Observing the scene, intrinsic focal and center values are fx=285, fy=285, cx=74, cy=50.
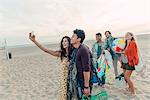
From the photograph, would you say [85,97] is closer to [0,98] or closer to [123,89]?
[123,89]

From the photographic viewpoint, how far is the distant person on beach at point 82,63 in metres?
3.57

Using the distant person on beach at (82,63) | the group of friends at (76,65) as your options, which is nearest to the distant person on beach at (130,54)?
the group of friends at (76,65)

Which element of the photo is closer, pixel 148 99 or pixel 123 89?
pixel 148 99

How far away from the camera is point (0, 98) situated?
7605 mm

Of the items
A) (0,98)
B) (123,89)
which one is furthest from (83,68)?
(0,98)

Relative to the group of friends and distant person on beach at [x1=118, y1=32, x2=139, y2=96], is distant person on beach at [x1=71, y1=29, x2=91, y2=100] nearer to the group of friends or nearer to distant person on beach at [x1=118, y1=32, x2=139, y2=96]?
the group of friends

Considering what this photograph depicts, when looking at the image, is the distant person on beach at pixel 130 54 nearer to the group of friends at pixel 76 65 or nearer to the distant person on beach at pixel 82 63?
the group of friends at pixel 76 65

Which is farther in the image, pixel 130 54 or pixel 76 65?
pixel 130 54

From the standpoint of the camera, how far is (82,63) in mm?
3574

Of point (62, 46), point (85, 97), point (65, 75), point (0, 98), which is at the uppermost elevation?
point (62, 46)

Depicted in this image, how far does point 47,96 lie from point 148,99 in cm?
252

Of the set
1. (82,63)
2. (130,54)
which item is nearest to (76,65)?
(82,63)

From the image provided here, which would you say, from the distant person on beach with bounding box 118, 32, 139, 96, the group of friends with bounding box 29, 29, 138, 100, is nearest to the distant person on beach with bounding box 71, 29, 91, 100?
the group of friends with bounding box 29, 29, 138, 100

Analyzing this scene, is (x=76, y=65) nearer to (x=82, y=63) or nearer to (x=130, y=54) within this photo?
(x=82, y=63)
